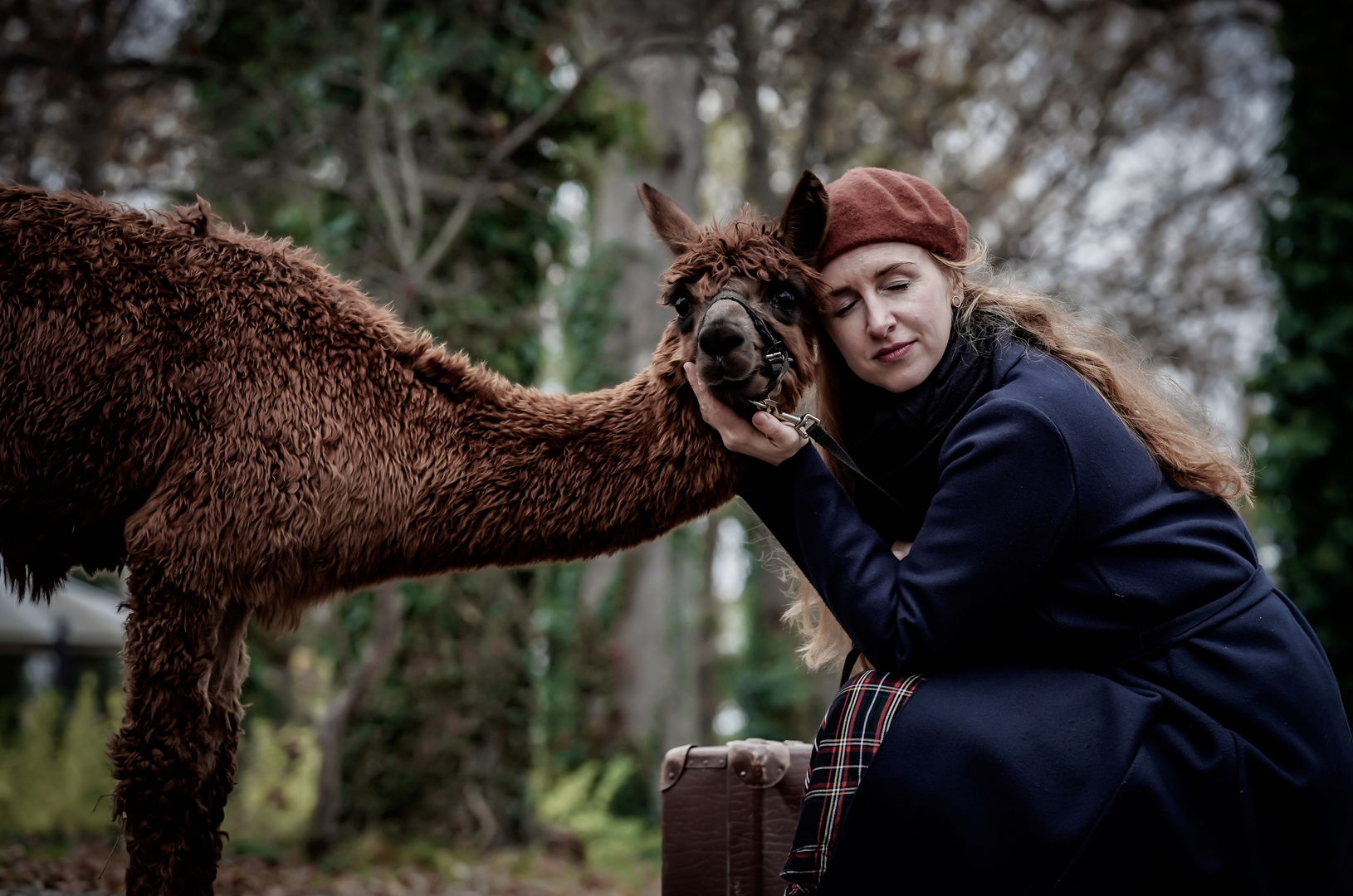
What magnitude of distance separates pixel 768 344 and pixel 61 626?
10161 mm

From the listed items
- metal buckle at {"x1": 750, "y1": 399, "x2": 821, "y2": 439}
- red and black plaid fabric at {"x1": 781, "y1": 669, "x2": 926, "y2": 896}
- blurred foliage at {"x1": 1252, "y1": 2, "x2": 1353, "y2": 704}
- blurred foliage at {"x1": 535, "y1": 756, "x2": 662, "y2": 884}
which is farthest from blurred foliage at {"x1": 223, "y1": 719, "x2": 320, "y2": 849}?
blurred foliage at {"x1": 1252, "y1": 2, "x2": 1353, "y2": 704}

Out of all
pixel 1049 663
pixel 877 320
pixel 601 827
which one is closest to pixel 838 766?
pixel 1049 663

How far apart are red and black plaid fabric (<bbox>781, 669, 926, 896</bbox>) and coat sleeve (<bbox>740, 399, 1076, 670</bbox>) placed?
70 millimetres

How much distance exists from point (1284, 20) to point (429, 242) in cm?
844

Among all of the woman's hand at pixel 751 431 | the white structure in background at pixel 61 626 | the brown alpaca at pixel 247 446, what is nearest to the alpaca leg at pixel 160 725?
the brown alpaca at pixel 247 446

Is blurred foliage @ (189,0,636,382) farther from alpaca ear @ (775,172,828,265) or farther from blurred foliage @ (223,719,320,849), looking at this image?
alpaca ear @ (775,172,828,265)

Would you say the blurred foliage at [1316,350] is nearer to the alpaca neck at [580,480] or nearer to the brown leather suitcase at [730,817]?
the brown leather suitcase at [730,817]

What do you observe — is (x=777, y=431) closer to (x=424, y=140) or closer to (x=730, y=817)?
(x=730, y=817)

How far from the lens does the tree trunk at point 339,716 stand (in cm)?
586

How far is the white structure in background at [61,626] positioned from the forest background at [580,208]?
72 cm

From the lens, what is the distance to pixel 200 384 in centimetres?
275

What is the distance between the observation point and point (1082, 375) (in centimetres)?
275

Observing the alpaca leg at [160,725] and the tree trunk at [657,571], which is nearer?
the alpaca leg at [160,725]

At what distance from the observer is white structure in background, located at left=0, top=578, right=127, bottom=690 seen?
10219 millimetres
